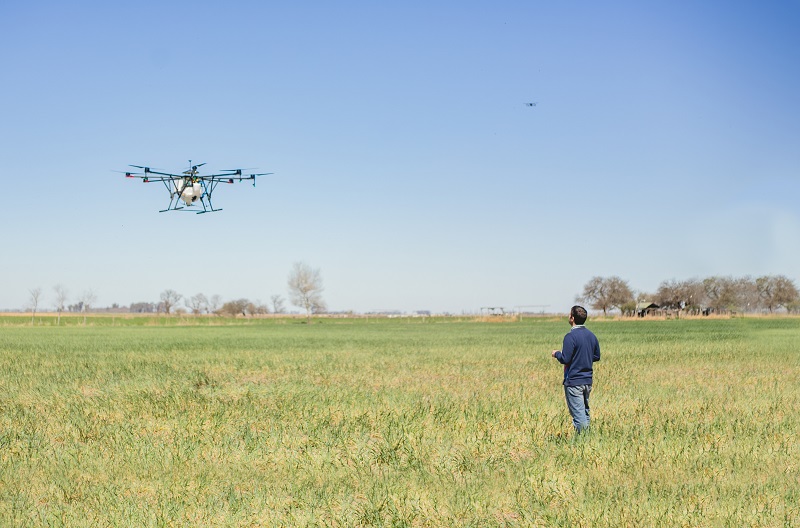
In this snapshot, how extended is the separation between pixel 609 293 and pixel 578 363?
193 m

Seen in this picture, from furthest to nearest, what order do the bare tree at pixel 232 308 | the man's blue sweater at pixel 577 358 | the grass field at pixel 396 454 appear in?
the bare tree at pixel 232 308 → the man's blue sweater at pixel 577 358 → the grass field at pixel 396 454

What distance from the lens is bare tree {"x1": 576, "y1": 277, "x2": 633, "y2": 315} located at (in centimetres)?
19312

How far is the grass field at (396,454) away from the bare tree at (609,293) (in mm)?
180305

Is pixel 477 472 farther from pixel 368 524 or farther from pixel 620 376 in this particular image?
pixel 620 376

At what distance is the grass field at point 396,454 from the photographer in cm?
756

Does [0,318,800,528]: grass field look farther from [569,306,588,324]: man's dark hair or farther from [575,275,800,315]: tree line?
[575,275,800,315]: tree line

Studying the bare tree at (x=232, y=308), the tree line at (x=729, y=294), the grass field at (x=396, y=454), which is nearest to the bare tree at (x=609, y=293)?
the tree line at (x=729, y=294)

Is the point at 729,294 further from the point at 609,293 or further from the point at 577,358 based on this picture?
the point at 577,358

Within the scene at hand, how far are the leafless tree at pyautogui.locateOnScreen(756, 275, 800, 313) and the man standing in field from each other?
19152 cm

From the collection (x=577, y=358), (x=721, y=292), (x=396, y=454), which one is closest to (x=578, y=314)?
(x=577, y=358)

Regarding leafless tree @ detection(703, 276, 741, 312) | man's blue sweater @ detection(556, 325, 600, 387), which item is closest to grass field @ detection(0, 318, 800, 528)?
man's blue sweater @ detection(556, 325, 600, 387)

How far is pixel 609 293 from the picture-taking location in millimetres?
195500

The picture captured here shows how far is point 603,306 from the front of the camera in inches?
7667

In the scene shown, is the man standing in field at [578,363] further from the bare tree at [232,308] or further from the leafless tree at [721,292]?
the leafless tree at [721,292]
